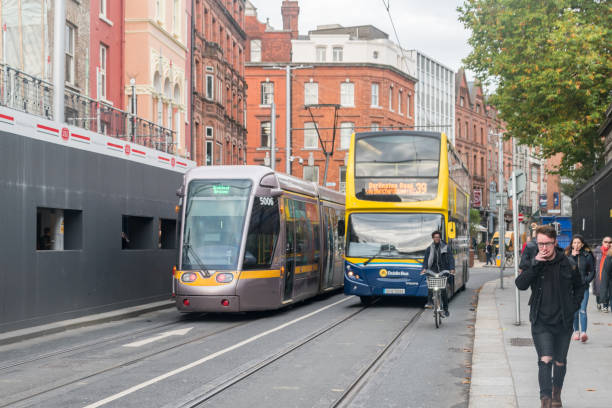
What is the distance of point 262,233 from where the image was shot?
18.2 m

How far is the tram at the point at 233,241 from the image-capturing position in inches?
693

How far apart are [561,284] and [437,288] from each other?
8.86 metres

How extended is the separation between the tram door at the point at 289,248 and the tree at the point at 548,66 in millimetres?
12152

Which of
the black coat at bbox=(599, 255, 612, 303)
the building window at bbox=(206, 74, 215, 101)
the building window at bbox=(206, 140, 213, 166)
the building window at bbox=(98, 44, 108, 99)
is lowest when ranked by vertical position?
the black coat at bbox=(599, 255, 612, 303)

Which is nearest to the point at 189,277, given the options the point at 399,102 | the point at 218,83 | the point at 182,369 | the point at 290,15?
the point at 182,369

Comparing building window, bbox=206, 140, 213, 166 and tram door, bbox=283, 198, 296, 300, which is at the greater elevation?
building window, bbox=206, 140, 213, 166

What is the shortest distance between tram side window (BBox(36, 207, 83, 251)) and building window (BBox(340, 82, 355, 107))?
186ft

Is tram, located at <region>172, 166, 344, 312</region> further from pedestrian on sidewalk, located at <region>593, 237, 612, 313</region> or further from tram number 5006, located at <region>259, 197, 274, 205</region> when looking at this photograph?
pedestrian on sidewalk, located at <region>593, 237, 612, 313</region>

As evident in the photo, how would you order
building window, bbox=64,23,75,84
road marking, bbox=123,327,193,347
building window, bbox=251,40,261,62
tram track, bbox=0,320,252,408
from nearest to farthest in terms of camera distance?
tram track, bbox=0,320,252,408 < road marking, bbox=123,327,193,347 < building window, bbox=64,23,75,84 < building window, bbox=251,40,261,62

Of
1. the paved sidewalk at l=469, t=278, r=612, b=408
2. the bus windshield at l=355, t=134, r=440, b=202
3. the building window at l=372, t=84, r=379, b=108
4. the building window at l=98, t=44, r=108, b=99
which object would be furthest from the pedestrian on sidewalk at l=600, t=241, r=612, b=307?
the building window at l=372, t=84, r=379, b=108

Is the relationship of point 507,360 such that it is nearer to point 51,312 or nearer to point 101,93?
point 51,312

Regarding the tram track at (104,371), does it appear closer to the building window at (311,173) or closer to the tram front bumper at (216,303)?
the tram front bumper at (216,303)

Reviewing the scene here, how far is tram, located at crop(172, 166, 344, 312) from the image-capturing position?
57.7 ft

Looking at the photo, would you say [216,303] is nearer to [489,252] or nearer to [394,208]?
[394,208]
